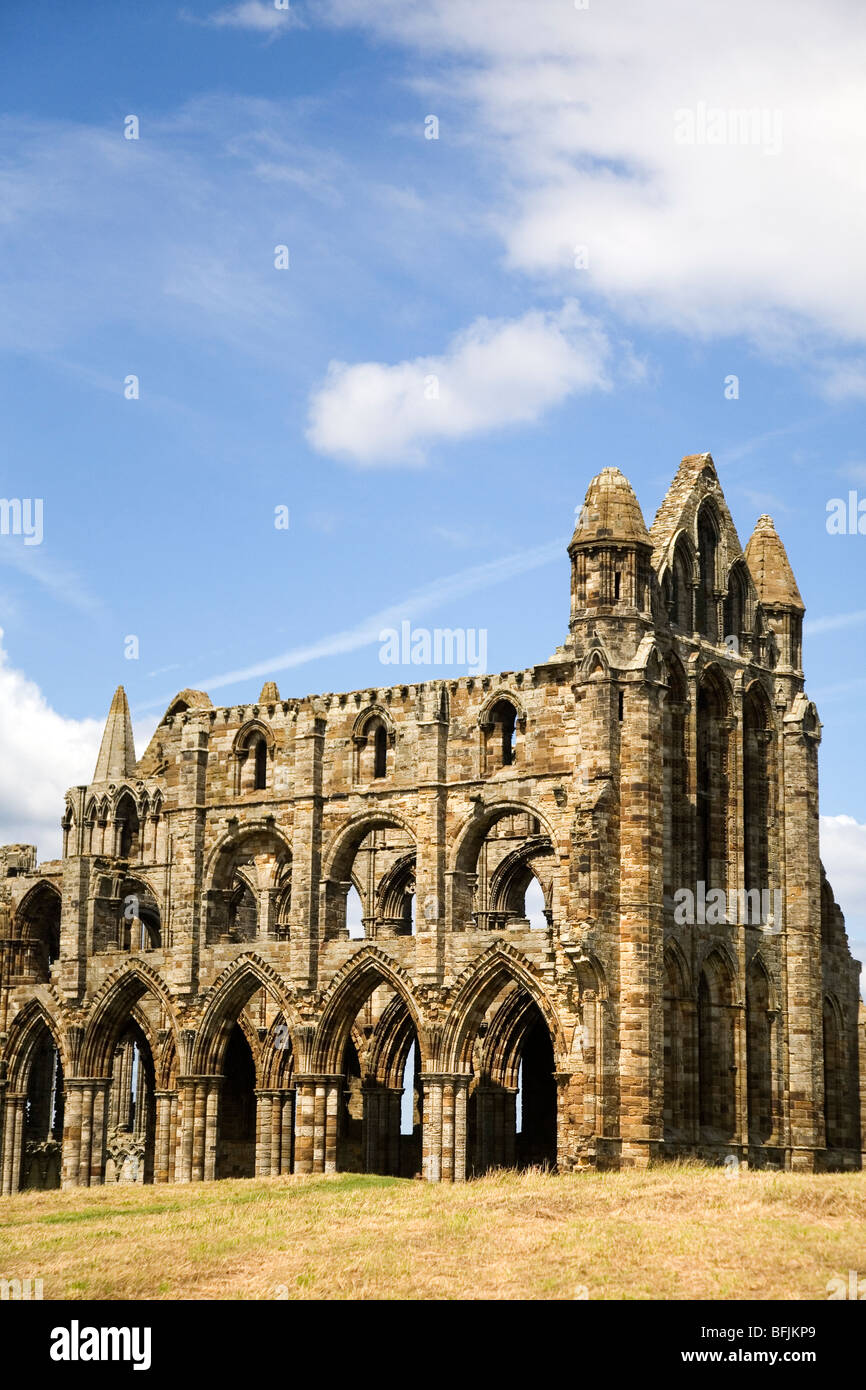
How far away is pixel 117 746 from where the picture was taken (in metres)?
65.4

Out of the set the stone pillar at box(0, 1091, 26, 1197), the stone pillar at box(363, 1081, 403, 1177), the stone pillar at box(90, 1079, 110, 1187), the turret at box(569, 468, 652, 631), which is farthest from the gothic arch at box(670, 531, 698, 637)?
the stone pillar at box(0, 1091, 26, 1197)

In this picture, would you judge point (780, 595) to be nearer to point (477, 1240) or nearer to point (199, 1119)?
point (199, 1119)

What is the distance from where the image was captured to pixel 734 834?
2111 inches

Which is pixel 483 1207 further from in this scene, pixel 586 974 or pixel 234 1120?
pixel 234 1120

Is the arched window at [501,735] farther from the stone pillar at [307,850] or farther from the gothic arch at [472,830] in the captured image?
the stone pillar at [307,850]

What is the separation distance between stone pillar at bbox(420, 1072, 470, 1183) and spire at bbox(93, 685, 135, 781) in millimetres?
17792

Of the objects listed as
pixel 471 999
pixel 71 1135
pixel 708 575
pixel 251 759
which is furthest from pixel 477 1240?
pixel 708 575

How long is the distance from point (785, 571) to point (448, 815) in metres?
12.1

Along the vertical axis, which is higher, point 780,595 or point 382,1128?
point 780,595

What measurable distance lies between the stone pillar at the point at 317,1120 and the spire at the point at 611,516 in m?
14.2

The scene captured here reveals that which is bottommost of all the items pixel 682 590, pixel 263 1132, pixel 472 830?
pixel 263 1132

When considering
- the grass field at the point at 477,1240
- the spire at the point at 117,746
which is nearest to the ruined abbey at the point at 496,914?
the spire at the point at 117,746

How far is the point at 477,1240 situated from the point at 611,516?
19.0 m
